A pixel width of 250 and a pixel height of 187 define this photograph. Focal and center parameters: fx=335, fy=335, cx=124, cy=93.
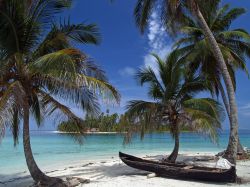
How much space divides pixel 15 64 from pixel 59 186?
346 cm

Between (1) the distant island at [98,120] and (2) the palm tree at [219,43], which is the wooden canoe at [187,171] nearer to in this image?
(1) the distant island at [98,120]

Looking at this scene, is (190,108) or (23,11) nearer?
(23,11)

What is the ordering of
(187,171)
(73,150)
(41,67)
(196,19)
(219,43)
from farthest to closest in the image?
(73,150) → (219,43) → (196,19) → (187,171) → (41,67)

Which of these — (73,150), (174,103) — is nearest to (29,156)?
(174,103)

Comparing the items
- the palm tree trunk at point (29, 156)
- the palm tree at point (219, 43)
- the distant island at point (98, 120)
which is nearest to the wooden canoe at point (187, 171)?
the distant island at point (98, 120)

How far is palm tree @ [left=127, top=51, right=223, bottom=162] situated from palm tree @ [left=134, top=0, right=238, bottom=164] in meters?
0.74

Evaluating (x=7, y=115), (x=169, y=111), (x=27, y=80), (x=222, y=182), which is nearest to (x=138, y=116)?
(x=169, y=111)

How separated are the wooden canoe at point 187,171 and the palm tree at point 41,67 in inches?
108

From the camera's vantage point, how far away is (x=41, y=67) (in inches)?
310

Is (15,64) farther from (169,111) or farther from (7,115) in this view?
(169,111)

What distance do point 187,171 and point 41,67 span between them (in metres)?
5.20

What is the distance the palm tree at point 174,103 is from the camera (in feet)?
38.9

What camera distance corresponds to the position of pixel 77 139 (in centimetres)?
1026

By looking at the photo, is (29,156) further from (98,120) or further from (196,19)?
(196,19)
